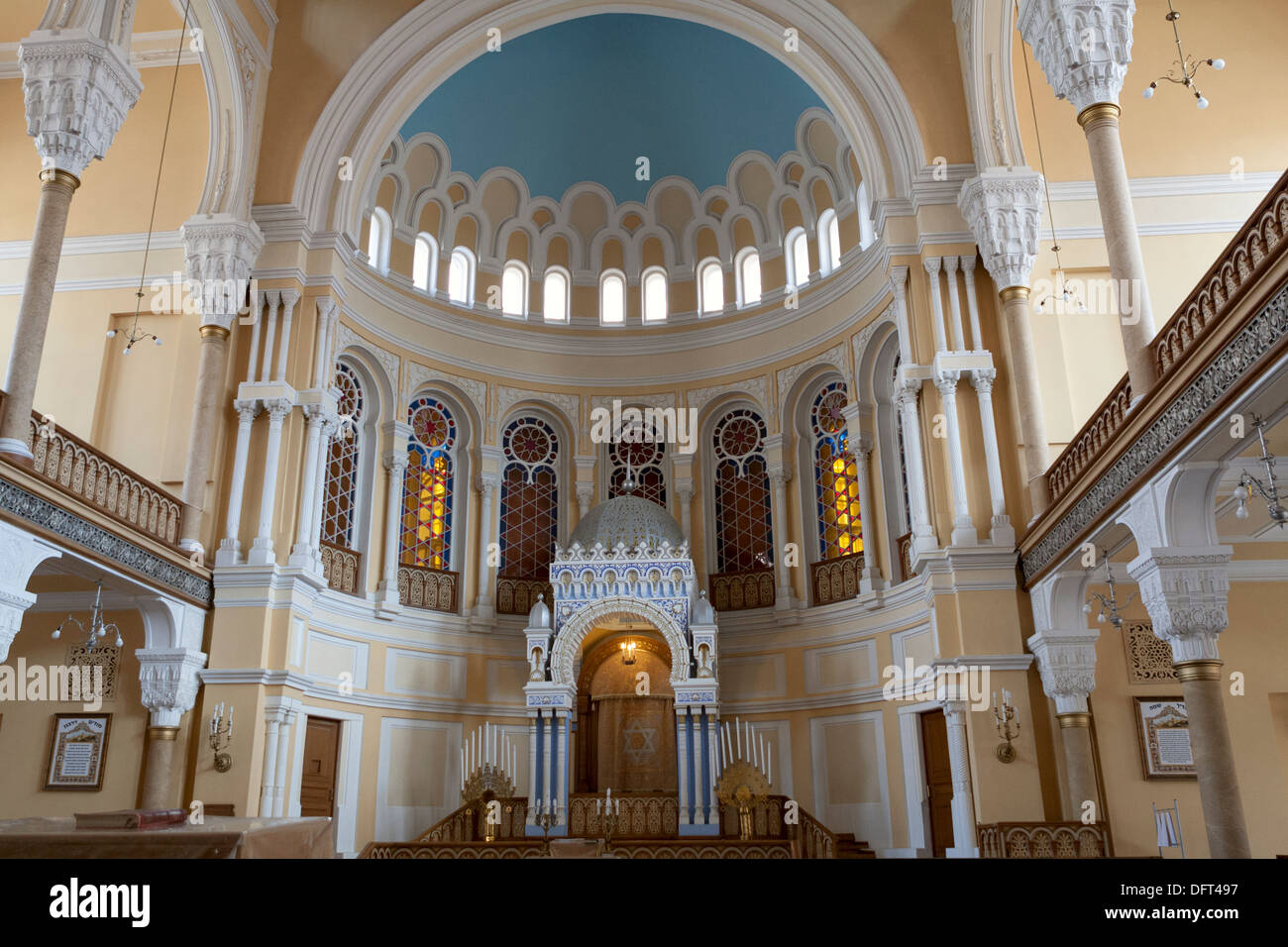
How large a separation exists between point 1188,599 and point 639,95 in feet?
46.1

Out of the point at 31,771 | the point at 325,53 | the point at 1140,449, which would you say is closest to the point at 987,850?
the point at 1140,449

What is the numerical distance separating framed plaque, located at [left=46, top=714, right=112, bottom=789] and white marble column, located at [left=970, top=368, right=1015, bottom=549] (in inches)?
431

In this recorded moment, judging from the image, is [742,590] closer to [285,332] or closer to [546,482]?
[546,482]

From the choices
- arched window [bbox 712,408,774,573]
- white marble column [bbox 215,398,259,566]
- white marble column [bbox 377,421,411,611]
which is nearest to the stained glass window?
white marble column [bbox 377,421,411,611]

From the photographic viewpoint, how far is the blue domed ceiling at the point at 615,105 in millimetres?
17281

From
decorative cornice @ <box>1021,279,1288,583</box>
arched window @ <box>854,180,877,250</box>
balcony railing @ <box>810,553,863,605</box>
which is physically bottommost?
decorative cornice @ <box>1021,279,1288,583</box>

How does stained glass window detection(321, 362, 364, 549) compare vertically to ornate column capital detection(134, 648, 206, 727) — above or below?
above

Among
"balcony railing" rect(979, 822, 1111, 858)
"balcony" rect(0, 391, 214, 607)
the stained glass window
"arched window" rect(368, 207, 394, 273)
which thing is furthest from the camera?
"arched window" rect(368, 207, 394, 273)

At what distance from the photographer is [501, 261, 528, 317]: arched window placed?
18578 mm

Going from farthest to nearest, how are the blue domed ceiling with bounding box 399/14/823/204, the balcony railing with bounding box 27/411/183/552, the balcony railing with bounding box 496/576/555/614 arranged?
the blue domed ceiling with bounding box 399/14/823/204, the balcony railing with bounding box 496/576/555/614, the balcony railing with bounding box 27/411/183/552

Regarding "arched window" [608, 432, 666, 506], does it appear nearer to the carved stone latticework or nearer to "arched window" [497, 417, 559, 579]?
"arched window" [497, 417, 559, 579]

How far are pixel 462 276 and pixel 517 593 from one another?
19.5ft
